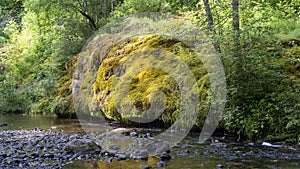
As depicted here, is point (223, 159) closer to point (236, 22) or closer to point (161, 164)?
point (161, 164)

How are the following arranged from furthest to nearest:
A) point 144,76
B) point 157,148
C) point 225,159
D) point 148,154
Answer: point 144,76 → point 157,148 → point 148,154 → point 225,159

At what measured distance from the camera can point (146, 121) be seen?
9.03 metres

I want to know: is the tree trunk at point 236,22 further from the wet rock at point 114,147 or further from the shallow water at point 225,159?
the wet rock at point 114,147

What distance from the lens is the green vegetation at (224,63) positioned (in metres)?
6.56

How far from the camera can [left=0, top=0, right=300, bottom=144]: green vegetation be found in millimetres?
6562

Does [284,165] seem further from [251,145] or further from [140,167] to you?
[140,167]

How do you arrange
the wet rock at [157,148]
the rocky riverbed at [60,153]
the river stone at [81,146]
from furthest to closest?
the river stone at [81,146], the wet rock at [157,148], the rocky riverbed at [60,153]

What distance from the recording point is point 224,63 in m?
6.91

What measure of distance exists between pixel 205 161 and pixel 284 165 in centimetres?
118

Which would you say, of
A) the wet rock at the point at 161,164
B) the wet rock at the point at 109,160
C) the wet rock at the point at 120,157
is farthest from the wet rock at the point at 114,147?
the wet rock at the point at 161,164

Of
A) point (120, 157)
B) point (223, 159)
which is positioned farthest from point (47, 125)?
point (223, 159)

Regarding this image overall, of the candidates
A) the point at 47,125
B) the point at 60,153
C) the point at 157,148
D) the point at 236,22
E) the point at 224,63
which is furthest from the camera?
the point at 47,125

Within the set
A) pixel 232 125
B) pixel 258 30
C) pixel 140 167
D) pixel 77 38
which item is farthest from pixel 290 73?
pixel 77 38

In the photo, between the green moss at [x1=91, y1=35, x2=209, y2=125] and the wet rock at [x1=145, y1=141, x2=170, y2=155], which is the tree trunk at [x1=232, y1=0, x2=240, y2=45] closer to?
the green moss at [x1=91, y1=35, x2=209, y2=125]
